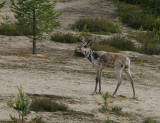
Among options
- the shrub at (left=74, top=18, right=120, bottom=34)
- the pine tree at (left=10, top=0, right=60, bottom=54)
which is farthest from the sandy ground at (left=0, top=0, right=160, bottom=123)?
the shrub at (left=74, top=18, right=120, bottom=34)

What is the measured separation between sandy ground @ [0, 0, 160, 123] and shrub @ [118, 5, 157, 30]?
677 centimetres

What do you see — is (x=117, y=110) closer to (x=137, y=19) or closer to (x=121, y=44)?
(x=121, y=44)

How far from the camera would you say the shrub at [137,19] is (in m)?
26.0

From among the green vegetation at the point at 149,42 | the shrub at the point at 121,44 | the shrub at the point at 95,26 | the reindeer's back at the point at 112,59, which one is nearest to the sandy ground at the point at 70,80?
the green vegetation at the point at 149,42

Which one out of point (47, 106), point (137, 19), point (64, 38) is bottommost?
point (47, 106)

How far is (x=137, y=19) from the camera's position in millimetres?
26609

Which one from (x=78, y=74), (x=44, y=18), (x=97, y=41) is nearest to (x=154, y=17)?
(x=97, y=41)

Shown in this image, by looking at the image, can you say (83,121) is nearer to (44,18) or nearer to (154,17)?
(44,18)

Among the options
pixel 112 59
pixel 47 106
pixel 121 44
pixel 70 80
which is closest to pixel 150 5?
pixel 121 44

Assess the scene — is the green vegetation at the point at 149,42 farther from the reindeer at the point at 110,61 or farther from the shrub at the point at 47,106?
the shrub at the point at 47,106

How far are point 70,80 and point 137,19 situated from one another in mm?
14261

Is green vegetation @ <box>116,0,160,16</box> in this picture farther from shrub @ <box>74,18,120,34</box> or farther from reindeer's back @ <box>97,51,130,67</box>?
reindeer's back @ <box>97,51,130,67</box>

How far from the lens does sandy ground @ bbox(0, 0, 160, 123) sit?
9852mm

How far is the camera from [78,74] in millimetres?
14500
